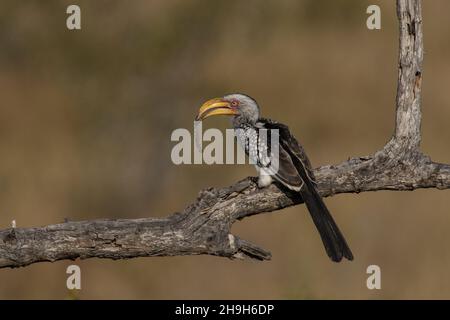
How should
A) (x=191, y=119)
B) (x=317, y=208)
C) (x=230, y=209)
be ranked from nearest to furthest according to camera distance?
(x=230, y=209), (x=317, y=208), (x=191, y=119)

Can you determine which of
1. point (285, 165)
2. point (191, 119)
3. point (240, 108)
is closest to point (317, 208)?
point (285, 165)

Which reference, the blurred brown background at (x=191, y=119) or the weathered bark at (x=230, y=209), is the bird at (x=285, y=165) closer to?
the weathered bark at (x=230, y=209)

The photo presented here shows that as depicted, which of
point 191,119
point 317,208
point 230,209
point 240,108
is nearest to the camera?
point 230,209

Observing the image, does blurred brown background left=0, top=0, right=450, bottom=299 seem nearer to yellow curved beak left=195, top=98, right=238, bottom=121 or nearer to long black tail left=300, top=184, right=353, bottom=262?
yellow curved beak left=195, top=98, right=238, bottom=121

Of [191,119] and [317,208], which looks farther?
[191,119]

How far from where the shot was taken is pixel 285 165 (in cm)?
539

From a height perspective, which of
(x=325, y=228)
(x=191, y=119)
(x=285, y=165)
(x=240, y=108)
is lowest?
(x=325, y=228)

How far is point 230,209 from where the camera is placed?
16.1 ft

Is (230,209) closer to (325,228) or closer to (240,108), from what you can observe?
(325,228)

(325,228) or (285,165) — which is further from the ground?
(285,165)

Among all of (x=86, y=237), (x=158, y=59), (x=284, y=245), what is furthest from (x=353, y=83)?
(x=86, y=237)

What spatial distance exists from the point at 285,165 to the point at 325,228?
39 cm

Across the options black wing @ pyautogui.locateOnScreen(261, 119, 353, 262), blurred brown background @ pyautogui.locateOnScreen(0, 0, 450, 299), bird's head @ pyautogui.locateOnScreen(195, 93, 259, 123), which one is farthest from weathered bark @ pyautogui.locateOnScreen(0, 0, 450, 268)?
blurred brown background @ pyautogui.locateOnScreen(0, 0, 450, 299)

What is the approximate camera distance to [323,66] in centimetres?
1245
